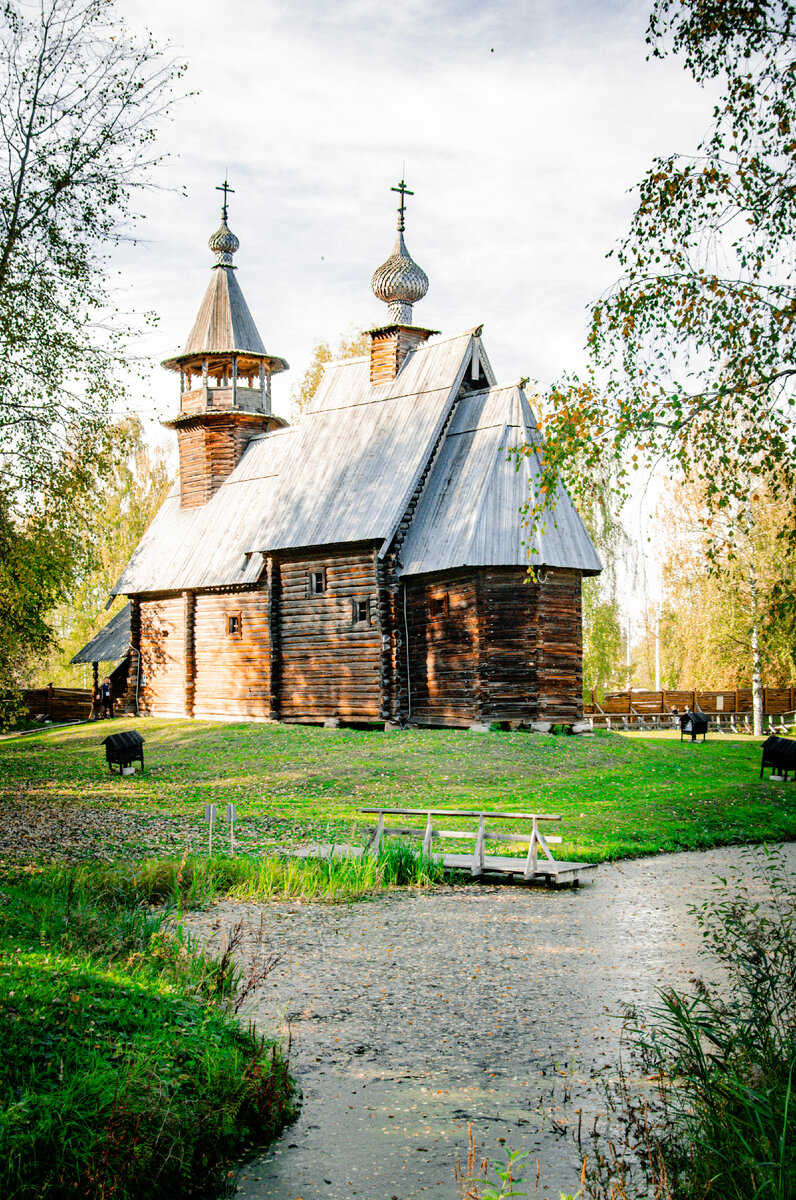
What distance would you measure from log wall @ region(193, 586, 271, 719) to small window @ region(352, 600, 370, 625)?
11.3 feet

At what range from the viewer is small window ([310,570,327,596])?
27562 millimetres

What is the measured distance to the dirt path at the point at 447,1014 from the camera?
5.01m

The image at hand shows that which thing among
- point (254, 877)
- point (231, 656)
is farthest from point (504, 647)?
point (254, 877)

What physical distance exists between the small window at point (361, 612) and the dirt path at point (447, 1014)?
15718 millimetres

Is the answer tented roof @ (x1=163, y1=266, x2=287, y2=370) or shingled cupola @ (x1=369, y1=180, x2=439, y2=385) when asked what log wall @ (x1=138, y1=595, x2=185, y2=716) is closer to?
tented roof @ (x1=163, y1=266, x2=287, y2=370)

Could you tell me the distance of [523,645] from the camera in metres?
24.7

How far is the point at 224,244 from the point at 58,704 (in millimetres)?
18400

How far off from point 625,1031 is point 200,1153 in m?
2.83

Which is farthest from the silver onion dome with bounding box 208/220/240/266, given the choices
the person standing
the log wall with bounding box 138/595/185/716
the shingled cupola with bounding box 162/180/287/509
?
the person standing

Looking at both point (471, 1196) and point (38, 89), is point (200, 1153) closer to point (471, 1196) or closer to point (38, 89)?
point (471, 1196)

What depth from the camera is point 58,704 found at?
132ft

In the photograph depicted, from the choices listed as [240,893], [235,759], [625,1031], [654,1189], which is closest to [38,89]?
[240,893]

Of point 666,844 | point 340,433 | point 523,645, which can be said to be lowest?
point 666,844

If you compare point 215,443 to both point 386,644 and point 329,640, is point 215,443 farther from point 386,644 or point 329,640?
point 386,644
